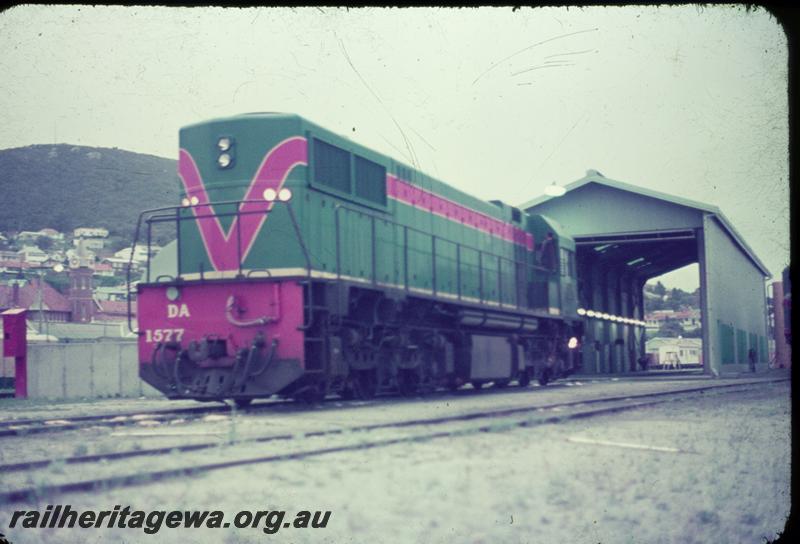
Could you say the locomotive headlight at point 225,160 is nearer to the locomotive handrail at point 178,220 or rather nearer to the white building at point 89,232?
the locomotive handrail at point 178,220

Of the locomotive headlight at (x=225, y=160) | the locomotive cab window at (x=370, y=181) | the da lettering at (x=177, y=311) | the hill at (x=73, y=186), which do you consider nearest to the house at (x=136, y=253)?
the hill at (x=73, y=186)

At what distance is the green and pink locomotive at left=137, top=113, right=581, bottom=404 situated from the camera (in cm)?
952

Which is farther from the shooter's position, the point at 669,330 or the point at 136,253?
the point at 669,330

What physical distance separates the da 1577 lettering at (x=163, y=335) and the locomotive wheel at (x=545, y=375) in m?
9.78

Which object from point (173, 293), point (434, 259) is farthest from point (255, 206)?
point (434, 259)

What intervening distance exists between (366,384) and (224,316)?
2537mm

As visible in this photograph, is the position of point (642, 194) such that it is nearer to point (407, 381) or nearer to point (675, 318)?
point (407, 381)

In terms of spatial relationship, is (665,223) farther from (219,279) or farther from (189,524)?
(189,524)

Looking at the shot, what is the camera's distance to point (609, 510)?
393cm

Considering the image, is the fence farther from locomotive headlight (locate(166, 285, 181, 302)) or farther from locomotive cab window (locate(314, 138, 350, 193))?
locomotive cab window (locate(314, 138, 350, 193))

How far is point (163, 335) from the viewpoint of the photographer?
9.89m

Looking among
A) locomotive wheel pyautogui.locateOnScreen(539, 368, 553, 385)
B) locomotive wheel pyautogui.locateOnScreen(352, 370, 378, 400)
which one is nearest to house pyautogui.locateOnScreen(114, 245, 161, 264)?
locomotive wheel pyautogui.locateOnScreen(352, 370, 378, 400)

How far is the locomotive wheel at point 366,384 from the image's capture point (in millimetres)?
11234

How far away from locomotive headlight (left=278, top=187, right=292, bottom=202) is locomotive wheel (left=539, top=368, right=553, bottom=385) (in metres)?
9.23
